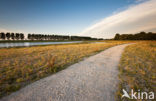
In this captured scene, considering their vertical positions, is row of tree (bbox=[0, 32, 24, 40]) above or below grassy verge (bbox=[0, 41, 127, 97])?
above

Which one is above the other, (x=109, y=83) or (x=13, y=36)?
(x=13, y=36)

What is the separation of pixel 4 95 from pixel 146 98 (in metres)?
5.69

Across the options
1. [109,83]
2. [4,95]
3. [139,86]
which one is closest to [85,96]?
[109,83]

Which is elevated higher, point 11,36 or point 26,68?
point 11,36

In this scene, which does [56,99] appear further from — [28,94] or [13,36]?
[13,36]

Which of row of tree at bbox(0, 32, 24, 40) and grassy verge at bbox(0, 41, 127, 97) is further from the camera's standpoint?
row of tree at bbox(0, 32, 24, 40)

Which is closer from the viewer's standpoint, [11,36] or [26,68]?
[26,68]

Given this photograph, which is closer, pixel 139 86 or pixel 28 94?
pixel 28 94

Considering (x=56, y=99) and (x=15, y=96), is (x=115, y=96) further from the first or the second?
(x=15, y=96)

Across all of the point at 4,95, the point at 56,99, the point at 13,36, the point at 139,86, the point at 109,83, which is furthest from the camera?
the point at 13,36

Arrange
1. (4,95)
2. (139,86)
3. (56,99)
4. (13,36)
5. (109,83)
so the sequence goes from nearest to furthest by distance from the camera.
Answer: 1. (56,99)
2. (4,95)
3. (139,86)
4. (109,83)
5. (13,36)

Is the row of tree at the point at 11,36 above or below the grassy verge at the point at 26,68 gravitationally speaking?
above

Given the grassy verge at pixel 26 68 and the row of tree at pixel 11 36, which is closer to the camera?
the grassy verge at pixel 26 68

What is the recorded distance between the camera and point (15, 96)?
243cm
